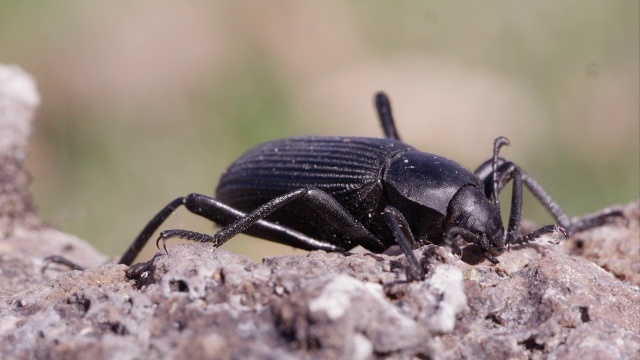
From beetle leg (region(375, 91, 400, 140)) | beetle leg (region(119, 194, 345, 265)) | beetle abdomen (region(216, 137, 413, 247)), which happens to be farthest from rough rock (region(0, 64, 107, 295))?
beetle leg (region(375, 91, 400, 140))

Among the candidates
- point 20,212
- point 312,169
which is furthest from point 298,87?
point 312,169

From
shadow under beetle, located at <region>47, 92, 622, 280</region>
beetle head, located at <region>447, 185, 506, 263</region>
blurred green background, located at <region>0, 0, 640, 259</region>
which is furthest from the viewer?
blurred green background, located at <region>0, 0, 640, 259</region>

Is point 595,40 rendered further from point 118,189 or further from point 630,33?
point 118,189

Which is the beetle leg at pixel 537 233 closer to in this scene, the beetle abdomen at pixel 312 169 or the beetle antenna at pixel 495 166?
the beetle antenna at pixel 495 166

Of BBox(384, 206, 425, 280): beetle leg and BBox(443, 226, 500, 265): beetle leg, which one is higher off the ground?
BBox(384, 206, 425, 280): beetle leg

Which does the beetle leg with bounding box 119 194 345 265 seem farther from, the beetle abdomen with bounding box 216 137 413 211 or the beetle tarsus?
the beetle tarsus

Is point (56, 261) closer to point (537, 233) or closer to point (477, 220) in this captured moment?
point (477, 220)

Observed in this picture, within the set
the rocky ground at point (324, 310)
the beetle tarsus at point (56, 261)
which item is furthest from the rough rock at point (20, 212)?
the rocky ground at point (324, 310)

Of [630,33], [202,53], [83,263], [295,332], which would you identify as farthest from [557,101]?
[295,332]
